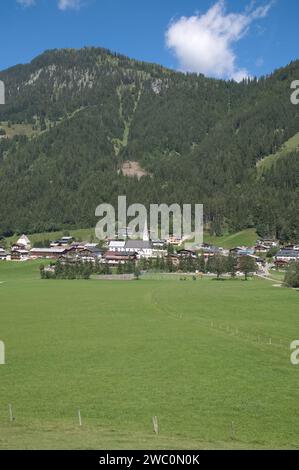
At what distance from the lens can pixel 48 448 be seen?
22906 mm

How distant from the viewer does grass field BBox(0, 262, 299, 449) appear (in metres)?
26.8

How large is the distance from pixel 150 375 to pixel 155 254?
146492mm

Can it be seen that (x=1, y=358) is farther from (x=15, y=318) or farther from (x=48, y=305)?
(x=48, y=305)

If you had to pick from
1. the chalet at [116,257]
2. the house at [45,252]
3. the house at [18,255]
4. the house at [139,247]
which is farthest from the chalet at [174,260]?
the house at [18,255]

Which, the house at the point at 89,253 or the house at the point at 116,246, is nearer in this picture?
the house at the point at 89,253

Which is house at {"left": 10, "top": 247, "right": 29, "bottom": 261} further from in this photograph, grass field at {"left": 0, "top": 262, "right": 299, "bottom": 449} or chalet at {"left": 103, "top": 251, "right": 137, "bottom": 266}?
grass field at {"left": 0, "top": 262, "right": 299, "bottom": 449}

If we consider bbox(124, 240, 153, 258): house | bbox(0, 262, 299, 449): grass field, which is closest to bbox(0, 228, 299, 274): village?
bbox(124, 240, 153, 258): house

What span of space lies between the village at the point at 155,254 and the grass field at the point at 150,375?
67.7 metres

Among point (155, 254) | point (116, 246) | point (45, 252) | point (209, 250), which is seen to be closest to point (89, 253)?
point (116, 246)

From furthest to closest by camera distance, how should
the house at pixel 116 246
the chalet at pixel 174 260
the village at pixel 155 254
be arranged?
the house at pixel 116 246
the village at pixel 155 254
the chalet at pixel 174 260


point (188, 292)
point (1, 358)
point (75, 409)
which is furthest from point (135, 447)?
point (188, 292)

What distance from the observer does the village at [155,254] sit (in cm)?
14800

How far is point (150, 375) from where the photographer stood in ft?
127

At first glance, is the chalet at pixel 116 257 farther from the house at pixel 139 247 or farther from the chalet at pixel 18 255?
the chalet at pixel 18 255
